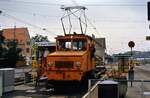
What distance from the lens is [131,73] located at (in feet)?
92.9

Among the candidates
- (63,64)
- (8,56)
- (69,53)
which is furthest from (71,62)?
(8,56)

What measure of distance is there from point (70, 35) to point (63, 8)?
11.2 ft

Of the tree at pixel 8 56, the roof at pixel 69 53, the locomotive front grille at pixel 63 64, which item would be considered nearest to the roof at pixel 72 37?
the roof at pixel 69 53

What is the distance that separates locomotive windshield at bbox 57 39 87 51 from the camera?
25500mm

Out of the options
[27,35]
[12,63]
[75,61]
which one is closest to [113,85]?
[75,61]

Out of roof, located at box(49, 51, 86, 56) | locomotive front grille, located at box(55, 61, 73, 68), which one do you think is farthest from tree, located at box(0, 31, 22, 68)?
locomotive front grille, located at box(55, 61, 73, 68)

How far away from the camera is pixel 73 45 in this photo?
25703 mm

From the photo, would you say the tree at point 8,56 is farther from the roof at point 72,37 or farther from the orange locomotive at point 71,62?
the orange locomotive at point 71,62

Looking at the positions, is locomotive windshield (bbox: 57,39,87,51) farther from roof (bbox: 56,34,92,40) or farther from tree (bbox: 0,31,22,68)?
tree (bbox: 0,31,22,68)

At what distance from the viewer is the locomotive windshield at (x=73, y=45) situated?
83.7 ft

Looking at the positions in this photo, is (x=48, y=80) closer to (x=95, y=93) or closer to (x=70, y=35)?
(x=70, y=35)

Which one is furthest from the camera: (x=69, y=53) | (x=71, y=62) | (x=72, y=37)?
(x=72, y=37)

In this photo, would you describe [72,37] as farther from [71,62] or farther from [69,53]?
[71,62]

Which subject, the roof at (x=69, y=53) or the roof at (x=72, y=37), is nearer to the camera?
the roof at (x=69, y=53)
